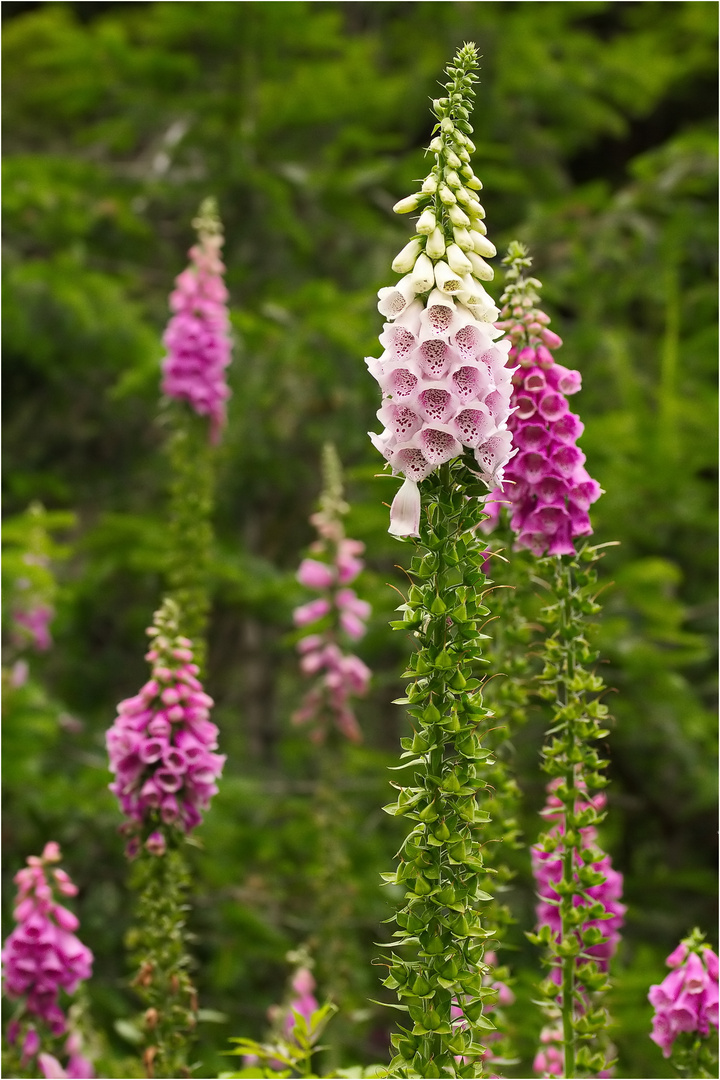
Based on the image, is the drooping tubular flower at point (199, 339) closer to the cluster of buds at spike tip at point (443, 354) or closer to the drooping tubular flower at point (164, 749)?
the drooping tubular flower at point (164, 749)

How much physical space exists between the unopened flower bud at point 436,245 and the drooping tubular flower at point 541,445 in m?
0.70

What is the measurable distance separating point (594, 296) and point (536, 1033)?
16.8 ft

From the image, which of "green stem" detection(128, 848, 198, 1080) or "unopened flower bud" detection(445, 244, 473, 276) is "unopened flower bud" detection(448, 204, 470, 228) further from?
"green stem" detection(128, 848, 198, 1080)

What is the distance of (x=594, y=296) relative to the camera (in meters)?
8.48

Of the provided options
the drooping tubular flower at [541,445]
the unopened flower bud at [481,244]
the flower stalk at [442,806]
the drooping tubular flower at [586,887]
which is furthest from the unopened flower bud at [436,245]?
the drooping tubular flower at [586,887]

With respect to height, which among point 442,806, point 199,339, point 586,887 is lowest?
point 586,887

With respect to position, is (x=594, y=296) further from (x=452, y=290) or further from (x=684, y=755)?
(x=452, y=290)

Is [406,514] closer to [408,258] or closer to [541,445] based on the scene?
[408,258]

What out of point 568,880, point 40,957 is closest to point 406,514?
point 568,880

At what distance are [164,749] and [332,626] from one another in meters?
2.78

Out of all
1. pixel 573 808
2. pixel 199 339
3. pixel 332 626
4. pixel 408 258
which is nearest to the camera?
pixel 408 258

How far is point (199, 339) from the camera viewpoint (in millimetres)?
6055

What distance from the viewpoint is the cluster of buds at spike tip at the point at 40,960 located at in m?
4.01

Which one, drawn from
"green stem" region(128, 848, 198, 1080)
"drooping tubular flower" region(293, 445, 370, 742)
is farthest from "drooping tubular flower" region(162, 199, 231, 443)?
"green stem" region(128, 848, 198, 1080)
